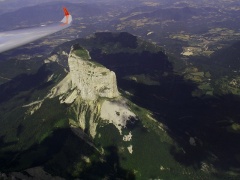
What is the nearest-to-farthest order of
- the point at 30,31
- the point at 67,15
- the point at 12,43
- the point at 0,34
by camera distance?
the point at 12,43, the point at 0,34, the point at 30,31, the point at 67,15

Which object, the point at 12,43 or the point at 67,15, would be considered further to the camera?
the point at 67,15

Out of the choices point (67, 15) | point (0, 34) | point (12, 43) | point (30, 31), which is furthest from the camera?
point (67, 15)

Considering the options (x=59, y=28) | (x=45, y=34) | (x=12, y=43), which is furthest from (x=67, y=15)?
(x=12, y=43)

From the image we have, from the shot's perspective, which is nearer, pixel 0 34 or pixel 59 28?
pixel 0 34

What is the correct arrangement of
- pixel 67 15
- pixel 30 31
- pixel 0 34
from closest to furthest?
pixel 0 34 < pixel 30 31 < pixel 67 15

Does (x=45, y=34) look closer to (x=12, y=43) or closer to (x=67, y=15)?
(x=12, y=43)

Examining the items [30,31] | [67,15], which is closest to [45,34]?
[30,31]

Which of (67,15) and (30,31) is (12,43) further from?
(67,15)
